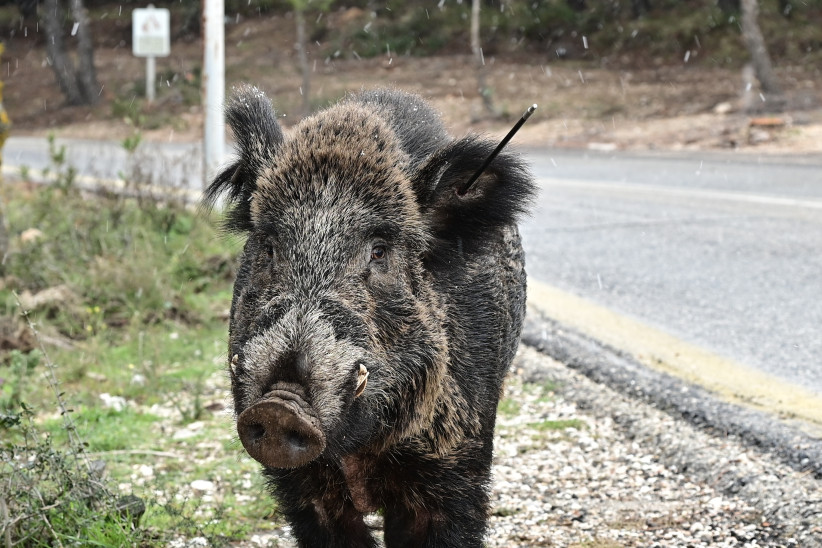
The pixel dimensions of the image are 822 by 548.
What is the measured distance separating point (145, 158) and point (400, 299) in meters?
7.49

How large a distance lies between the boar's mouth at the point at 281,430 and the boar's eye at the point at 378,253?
718 millimetres

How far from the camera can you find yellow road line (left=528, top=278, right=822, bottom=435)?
5.02 meters

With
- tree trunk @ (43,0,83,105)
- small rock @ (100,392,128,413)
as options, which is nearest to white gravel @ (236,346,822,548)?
small rock @ (100,392,128,413)

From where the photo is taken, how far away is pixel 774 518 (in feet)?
12.6

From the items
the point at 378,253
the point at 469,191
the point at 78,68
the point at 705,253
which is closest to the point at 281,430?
the point at 378,253

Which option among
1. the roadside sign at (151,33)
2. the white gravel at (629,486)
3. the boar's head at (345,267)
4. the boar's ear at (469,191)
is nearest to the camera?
the boar's head at (345,267)

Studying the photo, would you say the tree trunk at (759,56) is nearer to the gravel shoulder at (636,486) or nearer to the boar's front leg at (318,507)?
the gravel shoulder at (636,486)

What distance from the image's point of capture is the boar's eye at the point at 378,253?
320 cm

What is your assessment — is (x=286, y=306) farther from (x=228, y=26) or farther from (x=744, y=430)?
(x=228, y=26)

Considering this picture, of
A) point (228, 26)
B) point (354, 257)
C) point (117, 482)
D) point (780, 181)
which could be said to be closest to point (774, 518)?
point (354, 257)

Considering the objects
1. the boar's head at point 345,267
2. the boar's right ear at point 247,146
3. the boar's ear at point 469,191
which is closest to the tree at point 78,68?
the boar's right ear at point 247,146

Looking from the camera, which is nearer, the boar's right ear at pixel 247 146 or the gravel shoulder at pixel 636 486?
the boar's right ear at pixel 247 146

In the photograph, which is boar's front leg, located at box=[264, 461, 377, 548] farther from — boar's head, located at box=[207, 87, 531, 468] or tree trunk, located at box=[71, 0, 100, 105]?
tree trunk, located at box=[71, 0, 100, 105]

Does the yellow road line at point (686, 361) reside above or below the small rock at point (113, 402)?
above
